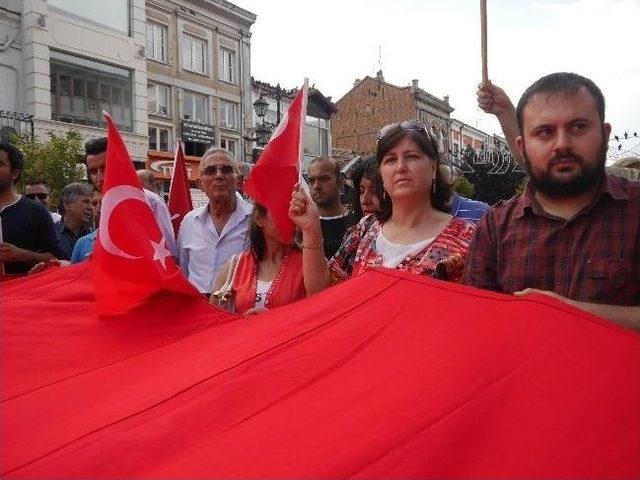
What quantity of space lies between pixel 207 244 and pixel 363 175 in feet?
3.97

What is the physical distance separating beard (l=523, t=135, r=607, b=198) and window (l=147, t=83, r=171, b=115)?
25.9m

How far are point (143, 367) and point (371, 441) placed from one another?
1.12m

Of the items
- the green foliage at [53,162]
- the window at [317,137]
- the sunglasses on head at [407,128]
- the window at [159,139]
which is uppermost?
the window at [317,137]

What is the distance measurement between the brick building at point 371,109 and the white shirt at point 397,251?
43768mm

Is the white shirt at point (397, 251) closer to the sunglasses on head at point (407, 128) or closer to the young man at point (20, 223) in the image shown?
the sunglasses on head at point (407, 128)

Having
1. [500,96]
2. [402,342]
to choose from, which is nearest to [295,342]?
[402,342]

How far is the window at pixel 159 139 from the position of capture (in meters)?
26.0

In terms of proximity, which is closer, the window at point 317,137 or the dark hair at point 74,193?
the dark hair at point 74,193

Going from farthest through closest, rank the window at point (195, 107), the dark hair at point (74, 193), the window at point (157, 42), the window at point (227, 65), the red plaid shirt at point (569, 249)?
the window at point (227, 65), the window at point (195, 107), the window at point (157, 42), the dark hair at point (74, 193), the red plaid shirt at point (569, 249)

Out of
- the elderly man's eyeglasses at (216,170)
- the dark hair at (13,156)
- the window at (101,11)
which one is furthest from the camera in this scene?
the window at (101,11)

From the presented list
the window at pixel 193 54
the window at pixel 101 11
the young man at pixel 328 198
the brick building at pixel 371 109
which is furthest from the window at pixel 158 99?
the young man at pixel 328 198

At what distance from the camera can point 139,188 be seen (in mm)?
3084

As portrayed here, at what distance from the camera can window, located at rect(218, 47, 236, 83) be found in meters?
29.2

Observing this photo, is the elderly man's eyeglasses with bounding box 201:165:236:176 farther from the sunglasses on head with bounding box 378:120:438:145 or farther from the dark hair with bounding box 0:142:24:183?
the sunglasses on head with bounding box 378:120:438:145
